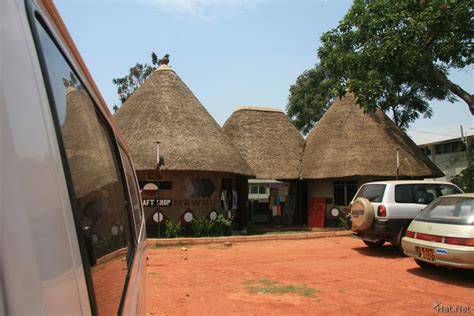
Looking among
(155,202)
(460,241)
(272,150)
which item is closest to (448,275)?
(460,241)

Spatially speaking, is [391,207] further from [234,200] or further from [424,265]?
[234,200]

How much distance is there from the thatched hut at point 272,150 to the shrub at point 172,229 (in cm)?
596

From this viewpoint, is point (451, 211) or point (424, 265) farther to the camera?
point (424, 265)

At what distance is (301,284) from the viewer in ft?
25.5

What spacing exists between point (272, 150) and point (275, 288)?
14734mm

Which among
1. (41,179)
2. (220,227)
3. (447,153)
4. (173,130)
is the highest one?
(173,130)

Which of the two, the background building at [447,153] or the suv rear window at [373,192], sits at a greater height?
the background building at [447,153]

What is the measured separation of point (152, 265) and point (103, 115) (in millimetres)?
8115

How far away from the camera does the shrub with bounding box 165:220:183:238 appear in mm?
15336

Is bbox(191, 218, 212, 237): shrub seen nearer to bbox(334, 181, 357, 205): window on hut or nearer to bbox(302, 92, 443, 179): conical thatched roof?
bbox(302, 92, 443, 179): conical thatched roof

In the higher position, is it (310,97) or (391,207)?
(310,97)

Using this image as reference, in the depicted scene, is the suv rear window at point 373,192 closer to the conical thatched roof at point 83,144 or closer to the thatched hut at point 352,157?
the thatched hut at point 352,157

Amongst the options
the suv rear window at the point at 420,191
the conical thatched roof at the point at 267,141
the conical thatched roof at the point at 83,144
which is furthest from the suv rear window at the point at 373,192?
the conical thatched roof at the point at 83,144

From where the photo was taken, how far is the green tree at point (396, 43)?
15883 mm
